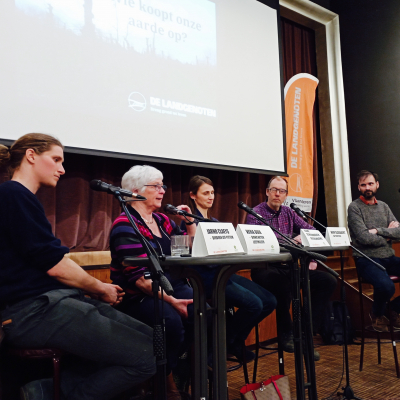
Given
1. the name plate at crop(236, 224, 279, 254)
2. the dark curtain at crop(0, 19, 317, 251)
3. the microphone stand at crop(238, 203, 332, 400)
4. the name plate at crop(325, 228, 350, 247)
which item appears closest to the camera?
the name plate at crop(236, 224, 279, 254)

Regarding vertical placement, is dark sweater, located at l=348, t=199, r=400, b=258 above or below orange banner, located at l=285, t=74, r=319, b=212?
below

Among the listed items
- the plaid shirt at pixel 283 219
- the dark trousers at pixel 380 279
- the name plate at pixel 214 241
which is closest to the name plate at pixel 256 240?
the name plate at pixel 214 241

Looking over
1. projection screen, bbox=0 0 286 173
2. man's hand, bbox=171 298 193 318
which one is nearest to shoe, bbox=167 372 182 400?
man's hand, bbox=171 298 193 318

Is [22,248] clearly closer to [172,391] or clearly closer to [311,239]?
[172,391]

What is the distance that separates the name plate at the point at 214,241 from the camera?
4.24 ft

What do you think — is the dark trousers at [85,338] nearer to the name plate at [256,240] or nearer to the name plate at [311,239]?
the name plate at [256,240]

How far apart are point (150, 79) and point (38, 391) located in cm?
222

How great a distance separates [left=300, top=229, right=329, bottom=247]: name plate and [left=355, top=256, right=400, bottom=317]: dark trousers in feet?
2.78

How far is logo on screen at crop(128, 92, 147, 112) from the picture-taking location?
2.79 meters

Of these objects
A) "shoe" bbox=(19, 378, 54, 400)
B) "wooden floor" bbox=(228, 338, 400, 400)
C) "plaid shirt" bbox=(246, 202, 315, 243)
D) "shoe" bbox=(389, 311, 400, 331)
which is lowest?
"wooden floor" bbox=(228, 338, 400, 400)

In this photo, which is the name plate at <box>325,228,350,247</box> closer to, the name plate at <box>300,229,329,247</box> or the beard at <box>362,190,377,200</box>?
the name plate at <box>300,229,329,247</box>

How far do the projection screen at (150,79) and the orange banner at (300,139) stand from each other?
416 mm

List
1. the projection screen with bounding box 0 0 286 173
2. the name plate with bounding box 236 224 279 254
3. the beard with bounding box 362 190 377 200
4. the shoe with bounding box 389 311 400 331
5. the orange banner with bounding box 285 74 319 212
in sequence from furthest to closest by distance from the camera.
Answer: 1. the orange banner with bounding box 285 74 319 212
2. the beard with bounding box 362 190 377 200
3. the shoe with bounding box 389 311 400 331
4. the projection screen with bounding box 0 0 286 173
5. the name plate with bounding box 236 224 279 254

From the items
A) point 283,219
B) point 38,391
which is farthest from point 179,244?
point 283,219
